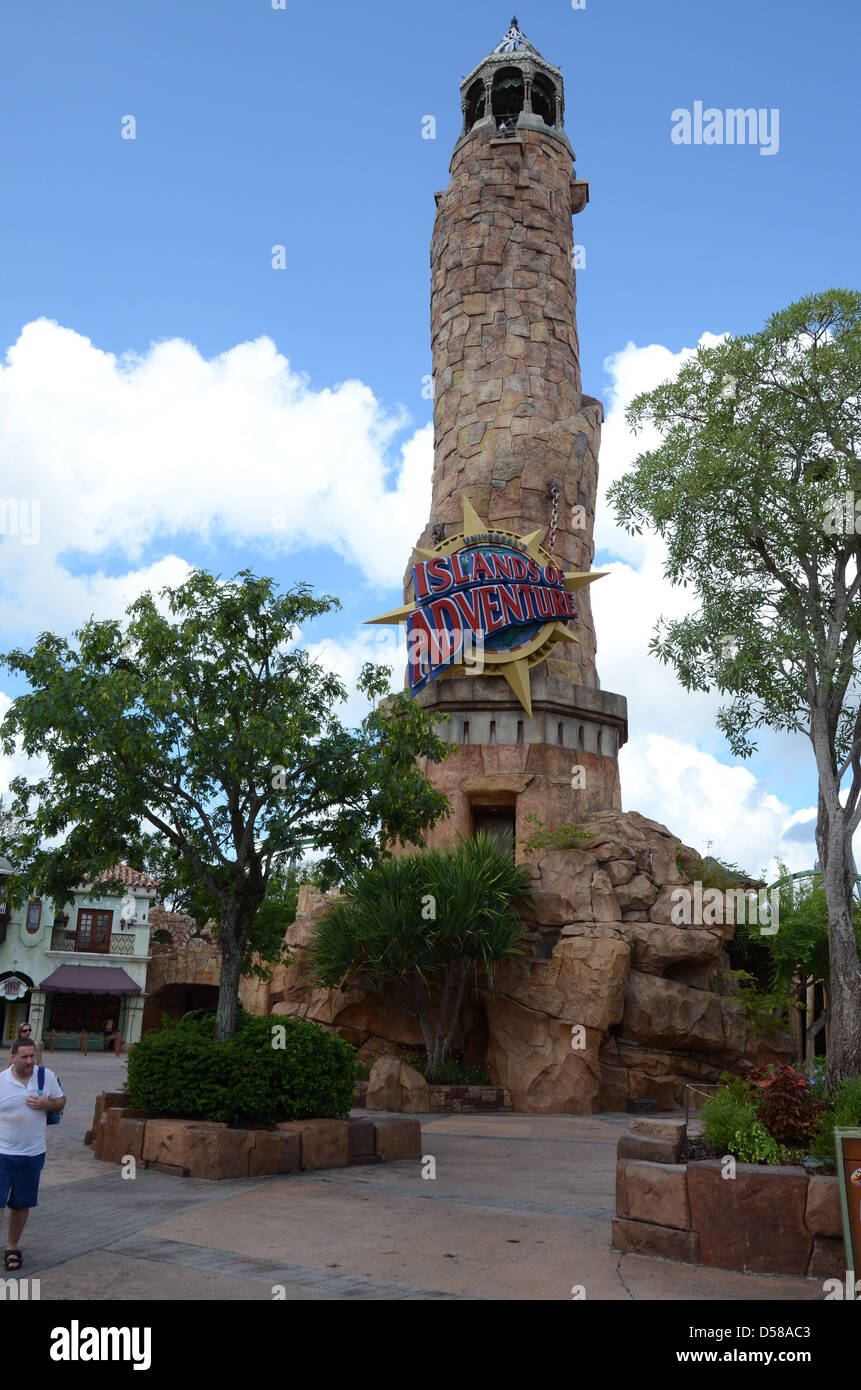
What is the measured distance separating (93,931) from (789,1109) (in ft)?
121

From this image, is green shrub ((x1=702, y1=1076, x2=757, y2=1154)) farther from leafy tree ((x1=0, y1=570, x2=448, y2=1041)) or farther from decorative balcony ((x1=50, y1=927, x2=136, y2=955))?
decorative balcony ((x1=50, y1=927, x2=136, y2=955))

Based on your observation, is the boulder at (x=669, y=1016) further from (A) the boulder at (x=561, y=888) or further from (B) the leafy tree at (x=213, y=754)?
(B) the leafy tree at (x=213, y=754)

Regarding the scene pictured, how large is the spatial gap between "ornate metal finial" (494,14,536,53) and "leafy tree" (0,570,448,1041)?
31.7 m

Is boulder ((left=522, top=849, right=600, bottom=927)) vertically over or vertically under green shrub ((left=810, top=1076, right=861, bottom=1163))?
over

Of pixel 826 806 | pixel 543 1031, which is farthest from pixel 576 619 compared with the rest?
pixel 826 806

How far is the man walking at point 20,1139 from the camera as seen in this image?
7.06 metres

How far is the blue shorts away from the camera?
23.2ft

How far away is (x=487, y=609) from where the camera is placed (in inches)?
1071

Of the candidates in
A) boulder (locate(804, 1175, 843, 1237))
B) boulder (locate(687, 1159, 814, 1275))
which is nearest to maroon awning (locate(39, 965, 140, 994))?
boulder (locate(687, 1159, 814, 1275))

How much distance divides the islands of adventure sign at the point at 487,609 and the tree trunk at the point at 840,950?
1491cm

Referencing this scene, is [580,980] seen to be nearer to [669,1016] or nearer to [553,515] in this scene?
[669,1016]

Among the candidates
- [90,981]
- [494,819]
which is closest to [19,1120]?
[494,819]
